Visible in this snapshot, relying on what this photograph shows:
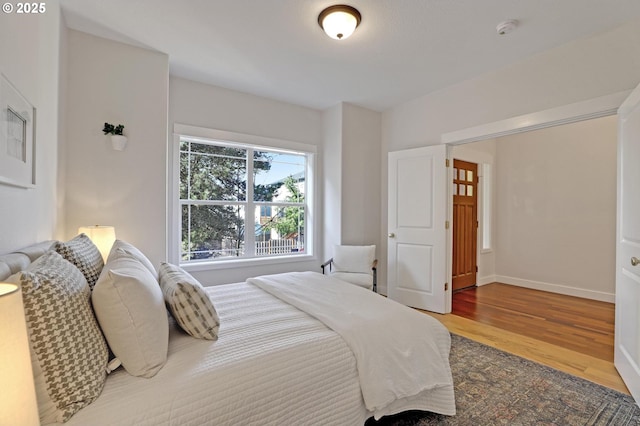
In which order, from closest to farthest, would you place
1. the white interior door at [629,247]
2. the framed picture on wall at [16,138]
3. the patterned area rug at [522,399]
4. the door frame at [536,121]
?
the framed picture on wall at [16,138], the patterned area rug at [522,399], the white interior door at [629,247], the door frame at [536,121]

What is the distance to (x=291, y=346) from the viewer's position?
1.34 metres

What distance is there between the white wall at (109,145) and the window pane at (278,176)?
4.30 ft

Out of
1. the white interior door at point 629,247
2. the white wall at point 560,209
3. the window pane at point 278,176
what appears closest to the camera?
the white interior door at point 629,247

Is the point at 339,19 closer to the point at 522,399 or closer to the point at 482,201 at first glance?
the point at 522,399

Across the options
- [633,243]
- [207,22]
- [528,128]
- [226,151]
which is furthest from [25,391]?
[528,128]

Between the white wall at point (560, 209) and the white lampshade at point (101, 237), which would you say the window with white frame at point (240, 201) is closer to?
the white lampshade at point (101, 237)

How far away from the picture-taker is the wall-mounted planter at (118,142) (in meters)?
2.68

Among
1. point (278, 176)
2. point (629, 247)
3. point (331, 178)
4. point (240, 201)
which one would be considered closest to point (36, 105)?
point (240, 201)

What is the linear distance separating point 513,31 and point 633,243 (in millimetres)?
1834

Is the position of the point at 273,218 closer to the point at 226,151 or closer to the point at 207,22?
the point at 226,151

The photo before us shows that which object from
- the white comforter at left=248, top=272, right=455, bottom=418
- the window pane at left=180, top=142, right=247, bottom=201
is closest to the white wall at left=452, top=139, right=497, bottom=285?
the window pane at left=180, top=142, right=247, bottom=201

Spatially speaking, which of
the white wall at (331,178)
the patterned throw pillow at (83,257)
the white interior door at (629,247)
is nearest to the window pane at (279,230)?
the white wall at (331,178)

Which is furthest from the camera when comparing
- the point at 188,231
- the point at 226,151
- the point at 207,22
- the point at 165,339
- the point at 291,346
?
the point at 226,151

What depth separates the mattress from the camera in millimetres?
1002
